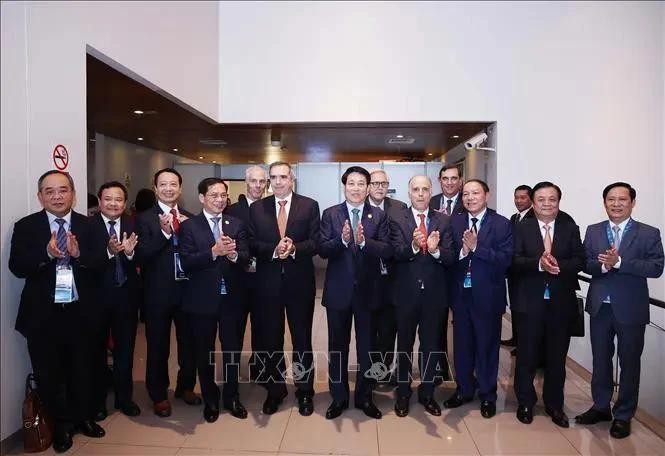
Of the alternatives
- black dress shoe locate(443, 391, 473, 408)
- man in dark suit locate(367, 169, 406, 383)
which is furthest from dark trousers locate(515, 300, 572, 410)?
man in dark suit locate(367, 169, 406, 383)

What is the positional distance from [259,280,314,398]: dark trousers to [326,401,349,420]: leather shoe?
22cm

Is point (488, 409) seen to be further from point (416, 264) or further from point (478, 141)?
point (478, 141)

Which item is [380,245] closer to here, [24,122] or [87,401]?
[87,401]

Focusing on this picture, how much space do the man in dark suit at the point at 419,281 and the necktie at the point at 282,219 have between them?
855mm

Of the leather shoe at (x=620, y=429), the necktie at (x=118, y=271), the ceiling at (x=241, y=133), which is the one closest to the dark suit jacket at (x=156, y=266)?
the necktie at (x=118, y=271)

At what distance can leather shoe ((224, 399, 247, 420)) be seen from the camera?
3635mm

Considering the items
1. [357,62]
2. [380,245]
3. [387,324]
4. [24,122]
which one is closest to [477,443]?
[387,324]

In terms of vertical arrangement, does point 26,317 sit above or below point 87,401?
above

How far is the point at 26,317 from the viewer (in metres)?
3.00

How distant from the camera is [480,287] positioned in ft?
11.8

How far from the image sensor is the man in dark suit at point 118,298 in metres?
3.50

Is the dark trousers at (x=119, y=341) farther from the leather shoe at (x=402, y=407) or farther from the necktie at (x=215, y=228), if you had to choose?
the leather shoe at (x=402, y=407)

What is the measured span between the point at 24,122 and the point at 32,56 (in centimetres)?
48

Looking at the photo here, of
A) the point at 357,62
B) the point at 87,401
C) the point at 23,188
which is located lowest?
the point at 87,401
